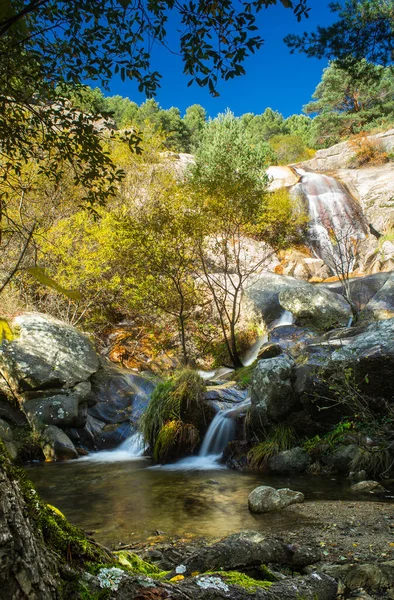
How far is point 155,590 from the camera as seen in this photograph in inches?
60.5

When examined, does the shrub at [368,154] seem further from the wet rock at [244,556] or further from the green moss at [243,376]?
the wet rock at [244,556]

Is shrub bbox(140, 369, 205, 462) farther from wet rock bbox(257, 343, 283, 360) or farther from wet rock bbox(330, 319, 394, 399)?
wet rock bbox(330, 319, 394, 399)

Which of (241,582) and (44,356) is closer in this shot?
(241,582)

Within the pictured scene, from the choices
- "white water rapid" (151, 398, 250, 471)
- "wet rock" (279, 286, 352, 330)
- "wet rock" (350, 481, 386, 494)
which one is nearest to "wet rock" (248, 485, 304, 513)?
"wet rock" (350, 481, 386, 494)

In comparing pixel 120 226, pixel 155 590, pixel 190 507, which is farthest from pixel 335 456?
pixel 120 226

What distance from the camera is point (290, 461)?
8266 millimetres

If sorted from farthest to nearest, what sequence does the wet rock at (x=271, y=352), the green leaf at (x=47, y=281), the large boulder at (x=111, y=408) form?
1. the wet rock at (x=271, y=352)
2. the large boulder at (x=111, y=408)
3. the green leaf at (x=47, y=281)

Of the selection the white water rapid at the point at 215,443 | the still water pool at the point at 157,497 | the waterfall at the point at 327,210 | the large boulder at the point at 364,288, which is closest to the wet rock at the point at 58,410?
the still water pool at the point at 157,497

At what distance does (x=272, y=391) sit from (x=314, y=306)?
7.10 m

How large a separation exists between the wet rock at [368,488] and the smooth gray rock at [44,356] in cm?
753

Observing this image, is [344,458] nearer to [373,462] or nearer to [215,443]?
[373,462]

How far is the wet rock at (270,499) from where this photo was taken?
6.05 m

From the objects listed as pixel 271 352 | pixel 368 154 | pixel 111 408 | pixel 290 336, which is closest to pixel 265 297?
pixel 290 336

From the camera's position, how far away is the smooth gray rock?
11.0 meters
